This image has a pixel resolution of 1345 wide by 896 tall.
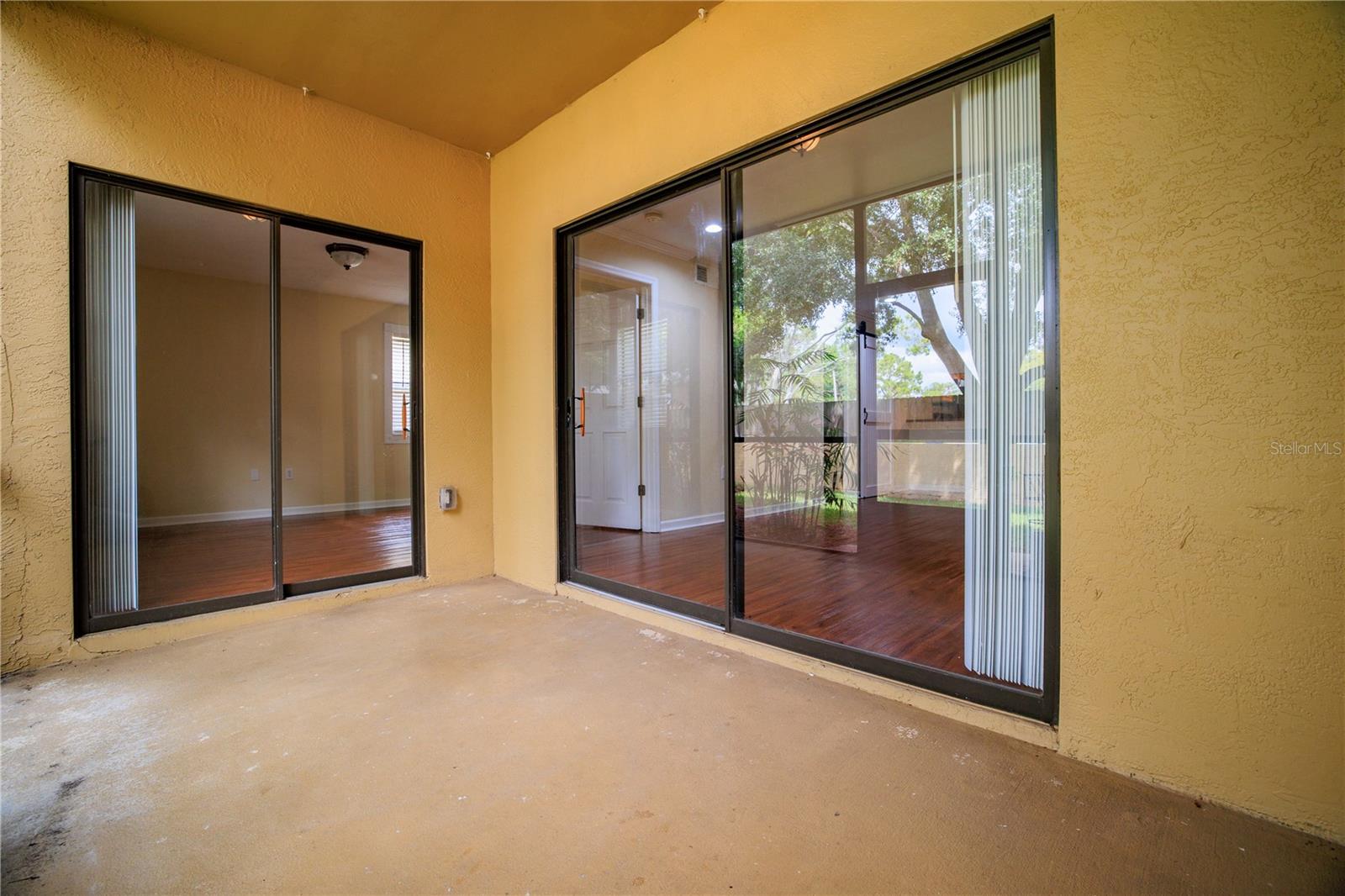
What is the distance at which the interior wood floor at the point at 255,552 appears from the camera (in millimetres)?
2822

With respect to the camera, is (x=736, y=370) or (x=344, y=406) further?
(x=344, y=406)

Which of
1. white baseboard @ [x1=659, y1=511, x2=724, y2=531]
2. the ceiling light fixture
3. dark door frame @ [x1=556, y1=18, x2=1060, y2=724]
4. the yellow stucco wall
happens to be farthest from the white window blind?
the yellow stucco wall

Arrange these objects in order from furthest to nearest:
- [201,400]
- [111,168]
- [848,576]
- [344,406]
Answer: [344,406]
[201,400]
[848,576]
[111,168]

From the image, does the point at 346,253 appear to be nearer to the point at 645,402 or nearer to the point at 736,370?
the point at 645,402

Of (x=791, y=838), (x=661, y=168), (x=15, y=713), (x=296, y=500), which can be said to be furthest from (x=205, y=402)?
(x=791, y=838)

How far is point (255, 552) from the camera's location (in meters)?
3.84

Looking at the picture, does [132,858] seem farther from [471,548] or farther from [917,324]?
[917,324]

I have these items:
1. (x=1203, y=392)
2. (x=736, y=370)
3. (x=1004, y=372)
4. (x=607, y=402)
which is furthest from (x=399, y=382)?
(x=1203, y=392)

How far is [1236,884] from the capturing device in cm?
112

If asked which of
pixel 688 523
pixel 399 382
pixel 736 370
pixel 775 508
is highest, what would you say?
pixel 399 382

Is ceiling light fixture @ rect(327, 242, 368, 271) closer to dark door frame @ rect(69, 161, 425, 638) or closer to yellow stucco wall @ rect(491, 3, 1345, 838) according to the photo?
dark door frame @ rect(69, 161, 425, 638)

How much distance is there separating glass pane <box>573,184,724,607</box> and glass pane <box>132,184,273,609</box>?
68.7 inches

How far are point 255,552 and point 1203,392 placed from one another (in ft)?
15.9

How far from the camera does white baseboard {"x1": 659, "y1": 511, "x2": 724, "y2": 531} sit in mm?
3399
